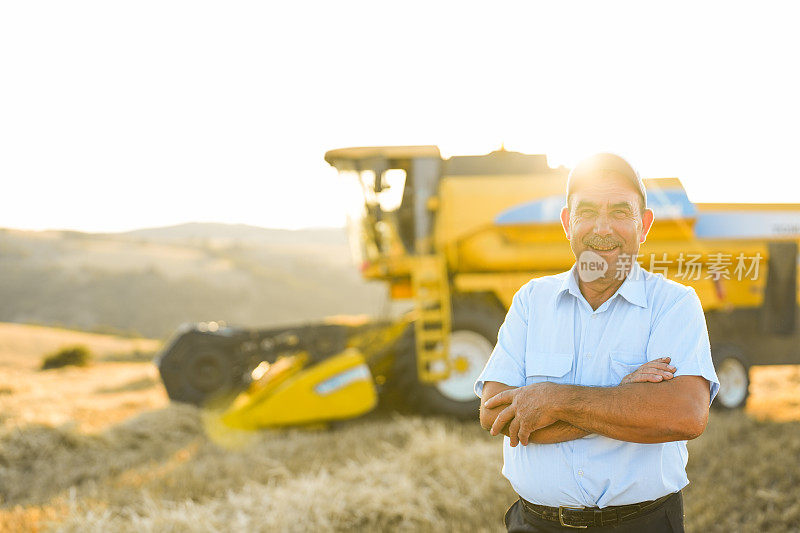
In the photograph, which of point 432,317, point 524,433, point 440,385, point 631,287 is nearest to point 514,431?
point 524,433

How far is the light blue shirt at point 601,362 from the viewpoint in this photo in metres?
2.02

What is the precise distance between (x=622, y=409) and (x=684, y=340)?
0.32 metres

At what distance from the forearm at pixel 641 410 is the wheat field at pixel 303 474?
2.35 metres

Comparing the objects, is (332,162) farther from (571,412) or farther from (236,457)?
(571,412)

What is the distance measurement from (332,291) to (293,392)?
47.9m

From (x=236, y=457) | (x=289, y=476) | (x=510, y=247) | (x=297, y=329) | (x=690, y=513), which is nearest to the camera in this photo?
(x=690, y=513)

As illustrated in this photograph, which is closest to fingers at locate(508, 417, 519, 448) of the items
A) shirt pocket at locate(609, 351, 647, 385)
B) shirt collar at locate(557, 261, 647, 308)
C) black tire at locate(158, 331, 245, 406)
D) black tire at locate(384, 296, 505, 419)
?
shirt pocket at locate(609, 351, 647, 385)

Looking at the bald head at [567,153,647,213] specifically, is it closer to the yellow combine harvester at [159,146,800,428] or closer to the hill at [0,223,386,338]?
the yellow combine harvester at [159,146,800,428]

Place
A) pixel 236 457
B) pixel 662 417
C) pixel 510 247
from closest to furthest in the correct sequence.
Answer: pixel 662 417, pixel 236 457, pixel 510 247

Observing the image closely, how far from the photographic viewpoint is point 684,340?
2027 millimetres

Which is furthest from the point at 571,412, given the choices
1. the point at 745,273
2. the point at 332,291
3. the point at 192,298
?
the point at 332,291

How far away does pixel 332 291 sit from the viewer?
54.6 m

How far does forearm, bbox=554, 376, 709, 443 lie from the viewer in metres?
1.92

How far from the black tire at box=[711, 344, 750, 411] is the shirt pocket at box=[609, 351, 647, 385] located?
20.7 feet
